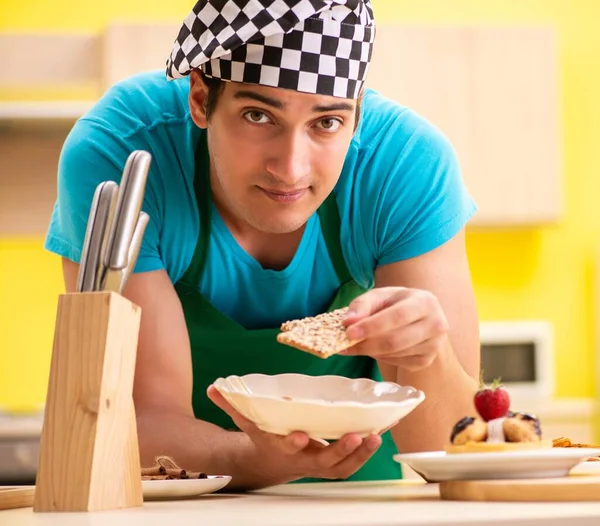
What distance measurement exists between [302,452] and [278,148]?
1.67 ft

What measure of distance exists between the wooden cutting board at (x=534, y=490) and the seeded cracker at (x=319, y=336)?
8.8 inches

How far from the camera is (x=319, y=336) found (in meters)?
1.21

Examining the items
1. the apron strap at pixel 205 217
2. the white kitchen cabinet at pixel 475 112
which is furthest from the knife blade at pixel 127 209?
the white kitchen cabinet at pixel 475 112

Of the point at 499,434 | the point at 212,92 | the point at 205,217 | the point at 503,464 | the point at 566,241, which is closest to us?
the point at 503,464

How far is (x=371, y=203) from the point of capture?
172 cm

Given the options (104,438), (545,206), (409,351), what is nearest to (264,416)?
(104,438)

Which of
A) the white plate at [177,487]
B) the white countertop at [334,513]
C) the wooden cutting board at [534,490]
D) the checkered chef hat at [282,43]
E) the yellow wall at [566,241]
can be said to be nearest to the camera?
the white countertop at [334,513]

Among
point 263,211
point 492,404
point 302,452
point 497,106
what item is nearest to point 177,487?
point 302,452

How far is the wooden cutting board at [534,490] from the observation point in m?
0.95

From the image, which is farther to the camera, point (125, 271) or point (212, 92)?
point (212, 92)

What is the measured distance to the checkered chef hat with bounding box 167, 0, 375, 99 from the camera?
4.99 ft

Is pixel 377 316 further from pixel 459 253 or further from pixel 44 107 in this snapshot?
pixel 44 107

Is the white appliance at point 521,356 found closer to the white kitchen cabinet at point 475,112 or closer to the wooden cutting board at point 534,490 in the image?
the white kitchen cabinet at point 475,112

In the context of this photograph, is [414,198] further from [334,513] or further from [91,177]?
[334,513]
